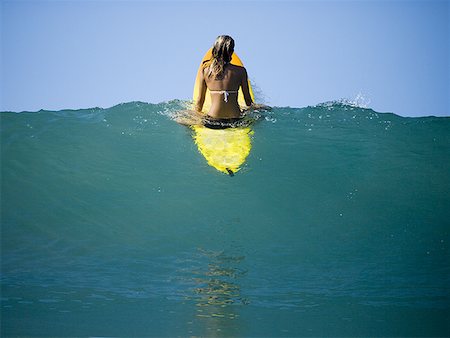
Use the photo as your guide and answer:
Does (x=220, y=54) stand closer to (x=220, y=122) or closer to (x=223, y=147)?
(x=220, y=122)

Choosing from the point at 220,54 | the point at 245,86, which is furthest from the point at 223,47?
the point at 245,86

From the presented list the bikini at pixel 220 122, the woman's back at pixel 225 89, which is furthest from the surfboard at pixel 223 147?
the woman's back at pixel 225 89

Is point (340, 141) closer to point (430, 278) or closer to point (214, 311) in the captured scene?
point (430, 278)

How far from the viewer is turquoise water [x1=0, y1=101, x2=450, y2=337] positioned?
3.51 metres

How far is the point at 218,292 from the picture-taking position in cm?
385

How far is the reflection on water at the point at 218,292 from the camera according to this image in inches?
130

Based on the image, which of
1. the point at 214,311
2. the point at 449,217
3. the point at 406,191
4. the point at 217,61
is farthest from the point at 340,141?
the point at 214,311

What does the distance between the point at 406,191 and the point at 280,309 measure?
2888 mm

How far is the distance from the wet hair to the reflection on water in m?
1.95

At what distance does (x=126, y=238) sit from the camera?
4.95m

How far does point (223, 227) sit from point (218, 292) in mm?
1372

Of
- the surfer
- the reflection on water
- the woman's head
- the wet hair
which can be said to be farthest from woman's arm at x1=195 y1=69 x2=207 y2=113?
the reflection on water

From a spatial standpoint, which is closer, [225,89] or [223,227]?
[223,227]

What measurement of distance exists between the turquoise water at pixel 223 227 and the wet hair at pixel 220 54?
37.7 inches
